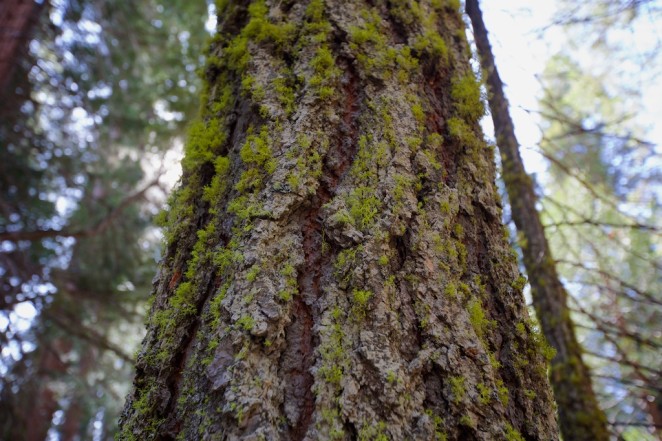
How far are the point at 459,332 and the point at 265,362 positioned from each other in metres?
0.50

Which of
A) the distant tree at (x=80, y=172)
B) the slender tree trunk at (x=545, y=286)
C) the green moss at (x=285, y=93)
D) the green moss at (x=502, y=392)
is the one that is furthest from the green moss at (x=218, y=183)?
the distant tree at (x=80, y=172)

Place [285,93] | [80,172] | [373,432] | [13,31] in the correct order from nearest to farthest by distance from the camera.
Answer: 1. [373,432]
2. [285,93]
3. [13,31]
4. [80,172]

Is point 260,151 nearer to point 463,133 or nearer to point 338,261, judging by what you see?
point 338,261

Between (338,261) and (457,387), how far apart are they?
426 millimetres

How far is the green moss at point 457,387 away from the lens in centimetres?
106

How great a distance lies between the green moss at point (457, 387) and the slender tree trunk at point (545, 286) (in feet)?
5.77

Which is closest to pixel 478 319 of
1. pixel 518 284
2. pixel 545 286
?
pixel 518 284

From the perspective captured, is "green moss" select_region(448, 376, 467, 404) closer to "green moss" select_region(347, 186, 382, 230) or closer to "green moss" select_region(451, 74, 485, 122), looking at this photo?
"green moss" select_region(347, 186, 382, 230)

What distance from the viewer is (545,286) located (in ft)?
9.48

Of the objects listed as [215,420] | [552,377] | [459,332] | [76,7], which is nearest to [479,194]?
[459,332]

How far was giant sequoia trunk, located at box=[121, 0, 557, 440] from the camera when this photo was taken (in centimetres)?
103

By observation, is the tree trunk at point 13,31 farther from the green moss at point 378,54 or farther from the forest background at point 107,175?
the green moss at point 378,54

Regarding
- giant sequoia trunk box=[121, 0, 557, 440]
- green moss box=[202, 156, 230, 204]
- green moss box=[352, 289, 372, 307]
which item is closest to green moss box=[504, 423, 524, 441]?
giant sequoia trunk box=[121, 0, 557, 440]

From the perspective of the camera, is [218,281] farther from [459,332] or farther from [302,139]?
[459,332]
